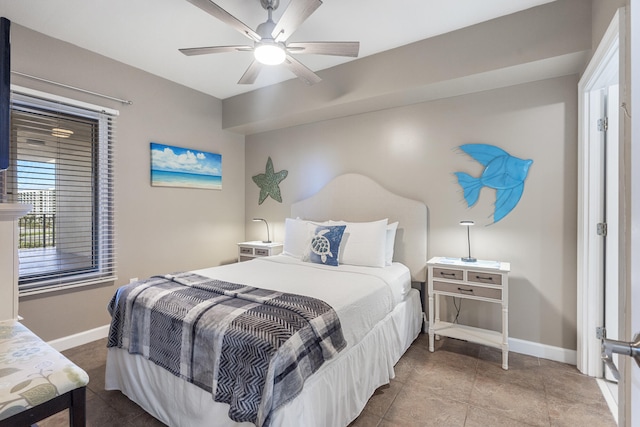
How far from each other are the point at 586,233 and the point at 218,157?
12.8 ft

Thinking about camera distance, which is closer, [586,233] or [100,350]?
[586,233]

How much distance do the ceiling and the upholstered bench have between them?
2299mm

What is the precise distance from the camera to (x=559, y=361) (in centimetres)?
250

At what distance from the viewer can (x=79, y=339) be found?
2838 millimetres

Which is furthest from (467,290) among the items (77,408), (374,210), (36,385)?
(36,385)

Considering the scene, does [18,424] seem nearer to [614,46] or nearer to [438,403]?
[438,403]

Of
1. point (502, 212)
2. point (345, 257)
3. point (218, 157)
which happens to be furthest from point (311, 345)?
point (218, 157)

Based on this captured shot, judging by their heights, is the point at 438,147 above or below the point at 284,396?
above

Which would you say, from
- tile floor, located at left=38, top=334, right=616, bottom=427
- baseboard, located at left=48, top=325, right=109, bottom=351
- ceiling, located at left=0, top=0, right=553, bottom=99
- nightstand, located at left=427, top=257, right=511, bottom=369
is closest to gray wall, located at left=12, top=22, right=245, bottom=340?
baseboard, located at left=48, top=325, right=109, bottom=351

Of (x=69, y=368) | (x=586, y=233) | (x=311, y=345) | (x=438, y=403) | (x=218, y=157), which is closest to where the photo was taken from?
(x=69, y=368)

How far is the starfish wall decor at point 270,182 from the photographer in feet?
13.7

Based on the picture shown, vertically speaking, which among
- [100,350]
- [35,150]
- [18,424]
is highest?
[35,150]

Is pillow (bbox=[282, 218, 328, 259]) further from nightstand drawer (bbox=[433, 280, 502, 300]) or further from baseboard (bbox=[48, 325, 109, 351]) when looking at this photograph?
baseboard (bbox=[48, 325, 109, 351])

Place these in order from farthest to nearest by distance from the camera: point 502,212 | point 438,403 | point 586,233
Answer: point 502,212 → point 586,233 → point 438,403
